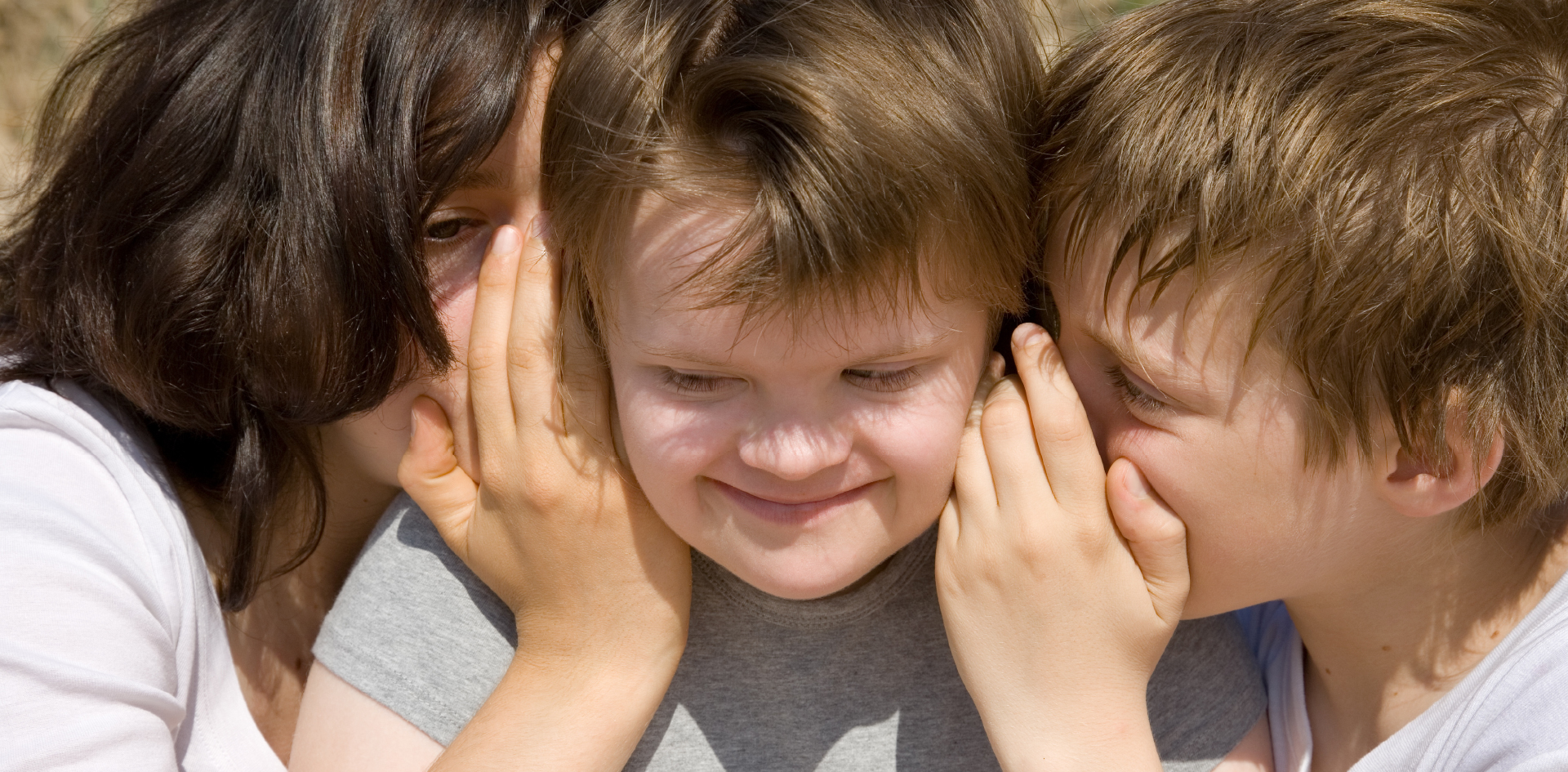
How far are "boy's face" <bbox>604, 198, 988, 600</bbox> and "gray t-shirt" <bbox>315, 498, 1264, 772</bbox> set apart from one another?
0.90 feet

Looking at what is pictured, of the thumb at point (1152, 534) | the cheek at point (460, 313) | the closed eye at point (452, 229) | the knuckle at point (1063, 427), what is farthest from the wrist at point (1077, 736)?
the closed eye at point (452, 229)

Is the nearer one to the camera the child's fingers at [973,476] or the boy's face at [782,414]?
the boy's face at [782,414]

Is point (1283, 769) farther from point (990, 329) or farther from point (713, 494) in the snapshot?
point (713, 494)

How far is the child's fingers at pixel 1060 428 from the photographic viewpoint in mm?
1986

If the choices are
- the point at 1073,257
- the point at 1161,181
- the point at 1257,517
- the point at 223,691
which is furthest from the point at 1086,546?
the point at 223,691

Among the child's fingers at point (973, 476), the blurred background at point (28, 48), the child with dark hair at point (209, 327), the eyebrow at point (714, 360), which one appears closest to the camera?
Answer: the eyebrow at point (714, 360)

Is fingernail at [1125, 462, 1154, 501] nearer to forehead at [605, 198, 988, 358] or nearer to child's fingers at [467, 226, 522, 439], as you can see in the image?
forehead at [605, 198, 988, 358]

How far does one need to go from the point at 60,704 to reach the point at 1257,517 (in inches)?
71.9

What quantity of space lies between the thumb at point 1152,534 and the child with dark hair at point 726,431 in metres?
0.05

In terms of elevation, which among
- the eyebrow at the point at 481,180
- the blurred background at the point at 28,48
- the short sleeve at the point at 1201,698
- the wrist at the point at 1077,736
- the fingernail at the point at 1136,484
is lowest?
the blurred background at the point at 28,48

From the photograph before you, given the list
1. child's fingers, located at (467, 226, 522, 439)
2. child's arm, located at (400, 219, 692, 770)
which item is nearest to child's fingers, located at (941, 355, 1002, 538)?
child's arm, located at (400, 219, 692, 770)

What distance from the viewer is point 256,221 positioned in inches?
82.0

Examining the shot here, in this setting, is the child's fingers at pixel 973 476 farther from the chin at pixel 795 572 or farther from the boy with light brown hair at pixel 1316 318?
the chin at pixel 795 572

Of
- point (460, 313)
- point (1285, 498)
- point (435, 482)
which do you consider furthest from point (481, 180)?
point (1285, 498)
